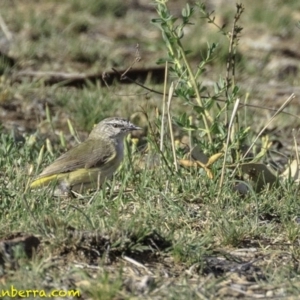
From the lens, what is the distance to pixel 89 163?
25.4 feet

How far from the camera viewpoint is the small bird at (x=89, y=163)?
7.38m

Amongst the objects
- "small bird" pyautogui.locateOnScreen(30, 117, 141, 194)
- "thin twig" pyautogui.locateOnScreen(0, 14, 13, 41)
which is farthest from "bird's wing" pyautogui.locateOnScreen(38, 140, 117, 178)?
"thin twig" pyautogui.locateOnScreen(0, 14, 13, 41)

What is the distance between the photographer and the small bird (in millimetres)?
7383

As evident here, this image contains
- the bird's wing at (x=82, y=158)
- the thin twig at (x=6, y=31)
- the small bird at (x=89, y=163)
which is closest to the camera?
the small bird at (x=89, y=163)

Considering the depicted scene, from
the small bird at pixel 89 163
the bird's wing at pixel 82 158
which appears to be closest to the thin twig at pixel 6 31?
the small bird at pixel 89 163

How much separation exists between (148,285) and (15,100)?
5202 mm

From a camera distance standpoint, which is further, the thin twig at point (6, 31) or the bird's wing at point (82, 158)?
the thin twig at point (6, 31)

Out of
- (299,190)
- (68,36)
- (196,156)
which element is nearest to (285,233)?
(299,190)

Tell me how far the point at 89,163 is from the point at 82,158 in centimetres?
8

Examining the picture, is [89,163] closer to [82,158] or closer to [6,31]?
[82,158]

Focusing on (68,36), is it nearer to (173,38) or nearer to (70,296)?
(173,38)

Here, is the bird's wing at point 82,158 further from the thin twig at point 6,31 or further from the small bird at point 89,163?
the thin twig at point 6,31

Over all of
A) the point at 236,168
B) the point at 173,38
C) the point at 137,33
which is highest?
the point at 173,38

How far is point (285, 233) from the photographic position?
255 inches
